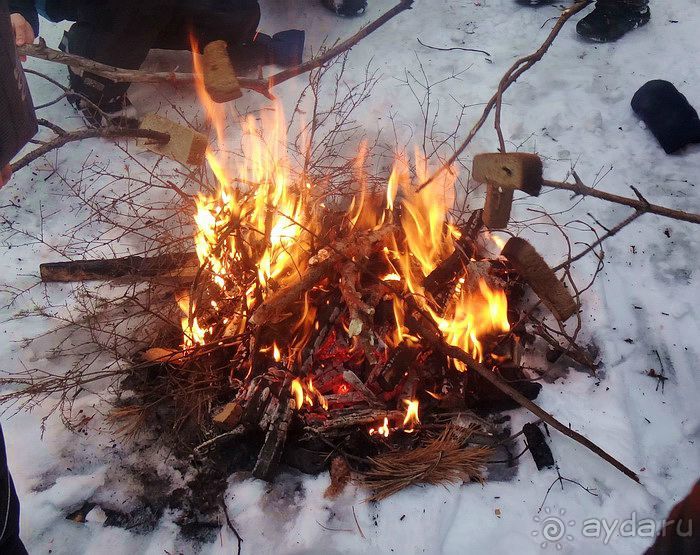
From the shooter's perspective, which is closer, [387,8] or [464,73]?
[464,73]

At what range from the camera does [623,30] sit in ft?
16.3

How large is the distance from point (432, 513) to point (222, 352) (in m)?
1.45

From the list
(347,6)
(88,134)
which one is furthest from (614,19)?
(88,134)

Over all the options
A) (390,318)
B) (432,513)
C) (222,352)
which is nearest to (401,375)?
(390,318)

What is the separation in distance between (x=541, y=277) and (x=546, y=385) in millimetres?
625

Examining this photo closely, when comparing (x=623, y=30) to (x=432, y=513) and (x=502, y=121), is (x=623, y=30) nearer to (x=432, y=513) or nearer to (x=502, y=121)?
(x=502, y=121)

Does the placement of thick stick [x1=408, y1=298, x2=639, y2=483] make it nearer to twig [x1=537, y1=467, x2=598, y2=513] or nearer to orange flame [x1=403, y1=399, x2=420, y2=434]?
twig [x1=537, y1=467, x2=598, y2=513]

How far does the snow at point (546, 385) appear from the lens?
89.7 inches

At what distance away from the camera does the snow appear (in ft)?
7.47

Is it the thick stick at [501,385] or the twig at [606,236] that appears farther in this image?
the thick stick at [501,385]

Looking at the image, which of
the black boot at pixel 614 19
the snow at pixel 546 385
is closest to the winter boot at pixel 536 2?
the snow at pixel 546 385

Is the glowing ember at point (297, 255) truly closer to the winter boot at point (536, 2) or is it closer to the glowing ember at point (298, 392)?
the glowing ember at point (298, 392)

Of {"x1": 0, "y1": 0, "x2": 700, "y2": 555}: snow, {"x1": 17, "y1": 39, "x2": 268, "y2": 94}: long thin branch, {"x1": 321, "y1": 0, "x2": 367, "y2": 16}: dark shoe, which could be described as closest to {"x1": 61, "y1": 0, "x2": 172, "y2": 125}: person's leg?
{"x1": 0, "y1": 0, "x2": 700, "y2": 555}: snow

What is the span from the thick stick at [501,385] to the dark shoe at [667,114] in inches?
109
